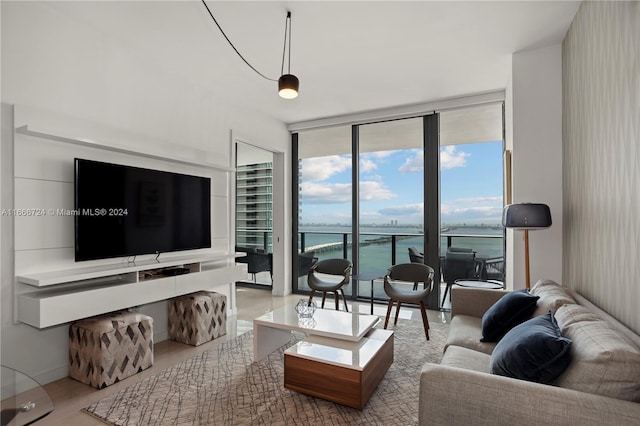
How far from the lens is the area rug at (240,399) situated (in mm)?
2061

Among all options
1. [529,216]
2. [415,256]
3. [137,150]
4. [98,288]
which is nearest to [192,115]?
[137,150]

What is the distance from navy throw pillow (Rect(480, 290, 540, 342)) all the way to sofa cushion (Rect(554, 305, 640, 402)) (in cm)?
66

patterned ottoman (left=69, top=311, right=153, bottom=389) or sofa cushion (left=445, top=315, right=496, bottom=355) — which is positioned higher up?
sofa cushion (left=445, top=315, right=496, bottom=355)

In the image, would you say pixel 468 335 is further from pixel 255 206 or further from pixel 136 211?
pixel 255 206

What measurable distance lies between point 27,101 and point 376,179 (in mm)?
3915

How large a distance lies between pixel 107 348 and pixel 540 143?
402 cm

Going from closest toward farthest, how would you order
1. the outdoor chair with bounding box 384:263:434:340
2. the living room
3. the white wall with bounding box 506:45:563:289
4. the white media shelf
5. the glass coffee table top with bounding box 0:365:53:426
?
the glass coffee table top with bounding box 0:365:53:426 < the living room < the white media shelf < the white wall with bounding box 506:45:563:289 < the outdoor chair with bounding box 384:263:434:340

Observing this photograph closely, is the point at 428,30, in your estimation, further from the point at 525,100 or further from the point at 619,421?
the point at 619,421

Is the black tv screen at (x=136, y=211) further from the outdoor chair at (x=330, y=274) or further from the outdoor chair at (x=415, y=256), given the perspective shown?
the outdoor chair at (x=415, y=256)

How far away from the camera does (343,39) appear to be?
2.89 m

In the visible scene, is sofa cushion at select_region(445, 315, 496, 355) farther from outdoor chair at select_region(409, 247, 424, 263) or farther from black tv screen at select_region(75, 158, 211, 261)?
black tv screen at select_region(75, 158, 211, 261)

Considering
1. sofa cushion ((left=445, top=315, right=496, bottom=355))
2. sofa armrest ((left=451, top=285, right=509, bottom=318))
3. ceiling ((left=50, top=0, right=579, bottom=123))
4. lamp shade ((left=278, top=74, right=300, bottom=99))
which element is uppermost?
ceiling ((left=50, top=0, right=579, bottom=123))

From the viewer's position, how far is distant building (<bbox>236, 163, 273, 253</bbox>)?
18.8ft

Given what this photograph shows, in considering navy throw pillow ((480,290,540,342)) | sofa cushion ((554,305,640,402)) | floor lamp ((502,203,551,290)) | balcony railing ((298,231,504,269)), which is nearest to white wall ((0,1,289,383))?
balcony railing ((298,231,504,269))
